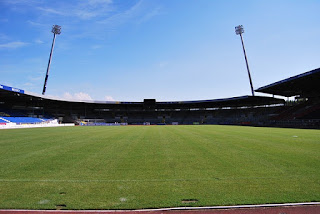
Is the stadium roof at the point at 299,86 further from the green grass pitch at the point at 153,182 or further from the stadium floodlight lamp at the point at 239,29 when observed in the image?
the green grass pitch at the point at 153,182

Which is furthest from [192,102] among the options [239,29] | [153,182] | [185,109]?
[153,182]

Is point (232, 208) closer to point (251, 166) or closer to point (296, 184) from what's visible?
point (296, 184)

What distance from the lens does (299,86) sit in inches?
1618

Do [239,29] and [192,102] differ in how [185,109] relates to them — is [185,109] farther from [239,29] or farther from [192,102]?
[239,29]

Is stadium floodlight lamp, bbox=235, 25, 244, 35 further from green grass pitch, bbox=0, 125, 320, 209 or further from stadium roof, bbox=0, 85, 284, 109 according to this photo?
green grass pitch, bbox=0, 125, 320, 209

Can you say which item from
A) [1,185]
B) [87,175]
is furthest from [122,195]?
[1,185]

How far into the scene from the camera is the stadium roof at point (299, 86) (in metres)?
33.2

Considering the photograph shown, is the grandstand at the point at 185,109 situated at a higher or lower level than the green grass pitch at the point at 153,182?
higher

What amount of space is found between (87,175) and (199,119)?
215ft

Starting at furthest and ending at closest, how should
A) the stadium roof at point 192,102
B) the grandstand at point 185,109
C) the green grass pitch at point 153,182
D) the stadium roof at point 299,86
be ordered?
the stadium roof at point 192,102, the grandstand at point 185,109, the stadium roof at point 299,86, the green grass pitch at point 153,182

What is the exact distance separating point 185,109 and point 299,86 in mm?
39960

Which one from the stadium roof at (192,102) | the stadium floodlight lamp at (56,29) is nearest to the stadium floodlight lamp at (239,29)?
the stadium roof at (192,102)

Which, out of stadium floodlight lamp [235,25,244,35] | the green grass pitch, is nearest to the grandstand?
stadium floodlight lamp [235,25,244,35]

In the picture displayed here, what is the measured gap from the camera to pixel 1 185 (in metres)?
4.39
